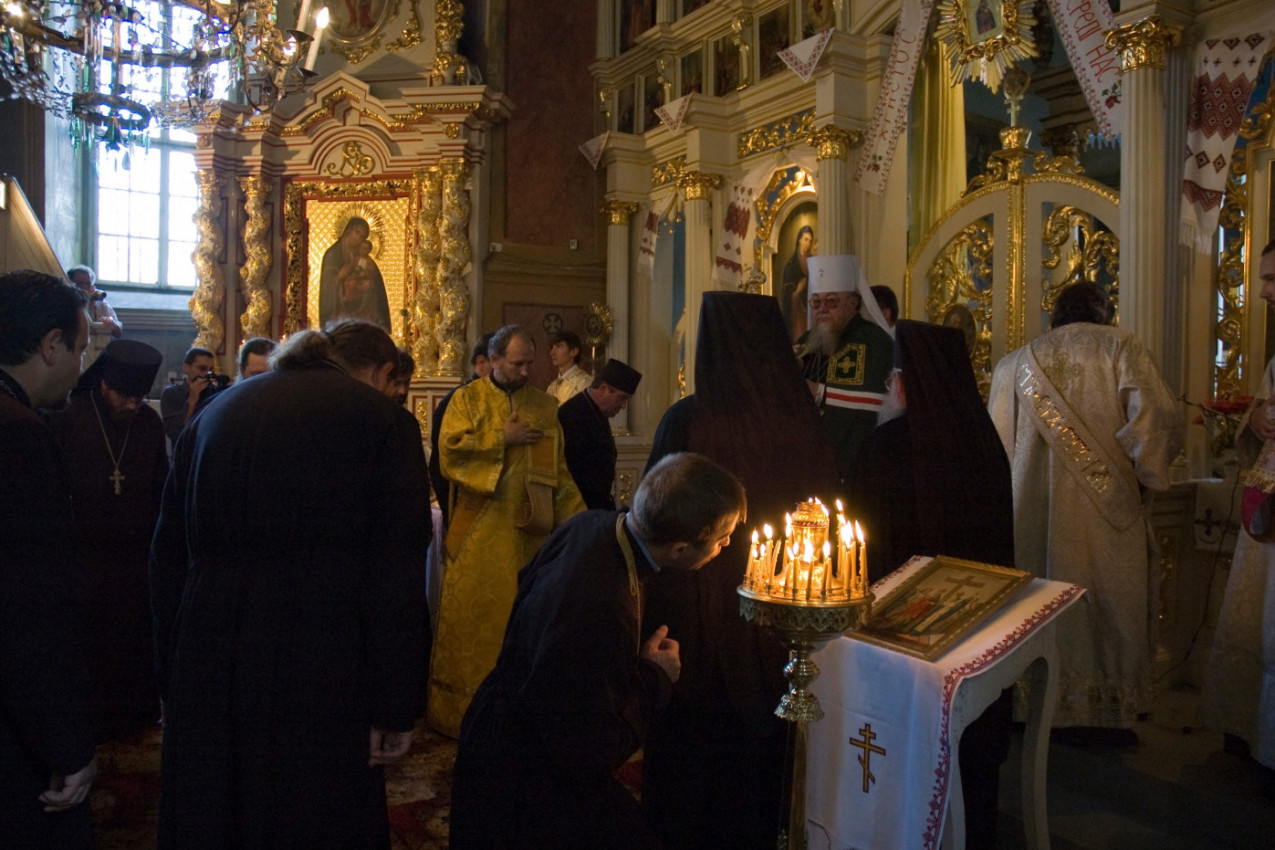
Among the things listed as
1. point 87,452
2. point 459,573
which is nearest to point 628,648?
point 459,573

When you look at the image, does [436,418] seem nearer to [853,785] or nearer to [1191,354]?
[853,785]

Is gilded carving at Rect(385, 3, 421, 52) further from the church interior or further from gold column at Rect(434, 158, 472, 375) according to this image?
gold column at Rect(434, 158, 472, 375)

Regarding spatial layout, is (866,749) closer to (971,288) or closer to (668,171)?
(971,288)

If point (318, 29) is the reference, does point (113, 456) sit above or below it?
below

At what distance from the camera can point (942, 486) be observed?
2957mm

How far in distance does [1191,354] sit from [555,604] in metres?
4.49

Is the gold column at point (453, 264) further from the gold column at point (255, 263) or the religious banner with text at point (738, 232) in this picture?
the religious banner with text at point (738, 232)

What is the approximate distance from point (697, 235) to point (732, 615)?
279 inches

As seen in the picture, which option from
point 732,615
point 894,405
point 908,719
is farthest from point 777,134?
point 908,719

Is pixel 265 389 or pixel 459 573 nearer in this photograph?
pixel 265 389

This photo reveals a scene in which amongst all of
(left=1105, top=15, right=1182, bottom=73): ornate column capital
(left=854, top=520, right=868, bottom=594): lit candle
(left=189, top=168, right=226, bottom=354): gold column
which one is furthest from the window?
(left=854, top=520, right=868, bottom=594): lit candle

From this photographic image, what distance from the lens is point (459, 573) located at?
4.57 meters

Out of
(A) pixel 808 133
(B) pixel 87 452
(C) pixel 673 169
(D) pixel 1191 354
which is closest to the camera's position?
(B) pixel 87 452

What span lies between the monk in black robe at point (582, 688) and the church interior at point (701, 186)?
183 cm
